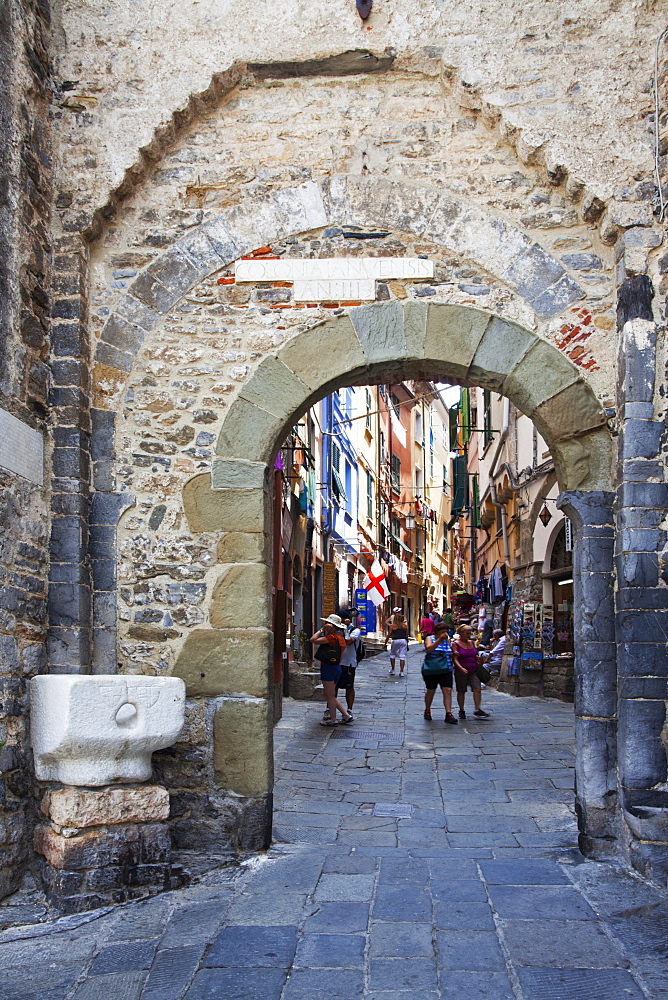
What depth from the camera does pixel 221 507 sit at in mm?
4992

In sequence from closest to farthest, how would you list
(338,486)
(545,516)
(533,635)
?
(533,635) < (545,516) < (338,486)

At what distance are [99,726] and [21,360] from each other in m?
1.92

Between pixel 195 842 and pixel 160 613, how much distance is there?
1190 mm

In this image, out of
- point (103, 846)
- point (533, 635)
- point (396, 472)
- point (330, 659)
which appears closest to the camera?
point (103, 846)

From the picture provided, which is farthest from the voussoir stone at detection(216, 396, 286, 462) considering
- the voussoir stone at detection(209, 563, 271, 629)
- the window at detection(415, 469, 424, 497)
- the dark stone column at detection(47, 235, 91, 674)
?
the window at detection(415, 469, 424, 497)

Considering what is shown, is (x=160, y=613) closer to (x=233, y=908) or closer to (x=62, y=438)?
(x=62, y=438)

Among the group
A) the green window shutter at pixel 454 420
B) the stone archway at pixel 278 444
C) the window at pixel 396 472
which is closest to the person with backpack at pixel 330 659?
the stone archway at pixel 278 444

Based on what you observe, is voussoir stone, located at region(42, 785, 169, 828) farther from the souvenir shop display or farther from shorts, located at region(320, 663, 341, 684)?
the souvenir shop display

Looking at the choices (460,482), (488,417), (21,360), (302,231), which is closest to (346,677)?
(302,231)

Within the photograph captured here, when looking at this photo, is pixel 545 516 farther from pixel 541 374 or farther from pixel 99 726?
pixel 99 726

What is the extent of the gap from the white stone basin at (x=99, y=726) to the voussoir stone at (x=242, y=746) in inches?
21.4

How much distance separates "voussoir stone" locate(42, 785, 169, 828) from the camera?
4.02m

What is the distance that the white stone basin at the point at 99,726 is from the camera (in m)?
4.01

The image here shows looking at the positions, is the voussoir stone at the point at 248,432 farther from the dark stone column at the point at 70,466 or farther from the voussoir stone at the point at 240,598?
the dark stone column at the point at 70,466
